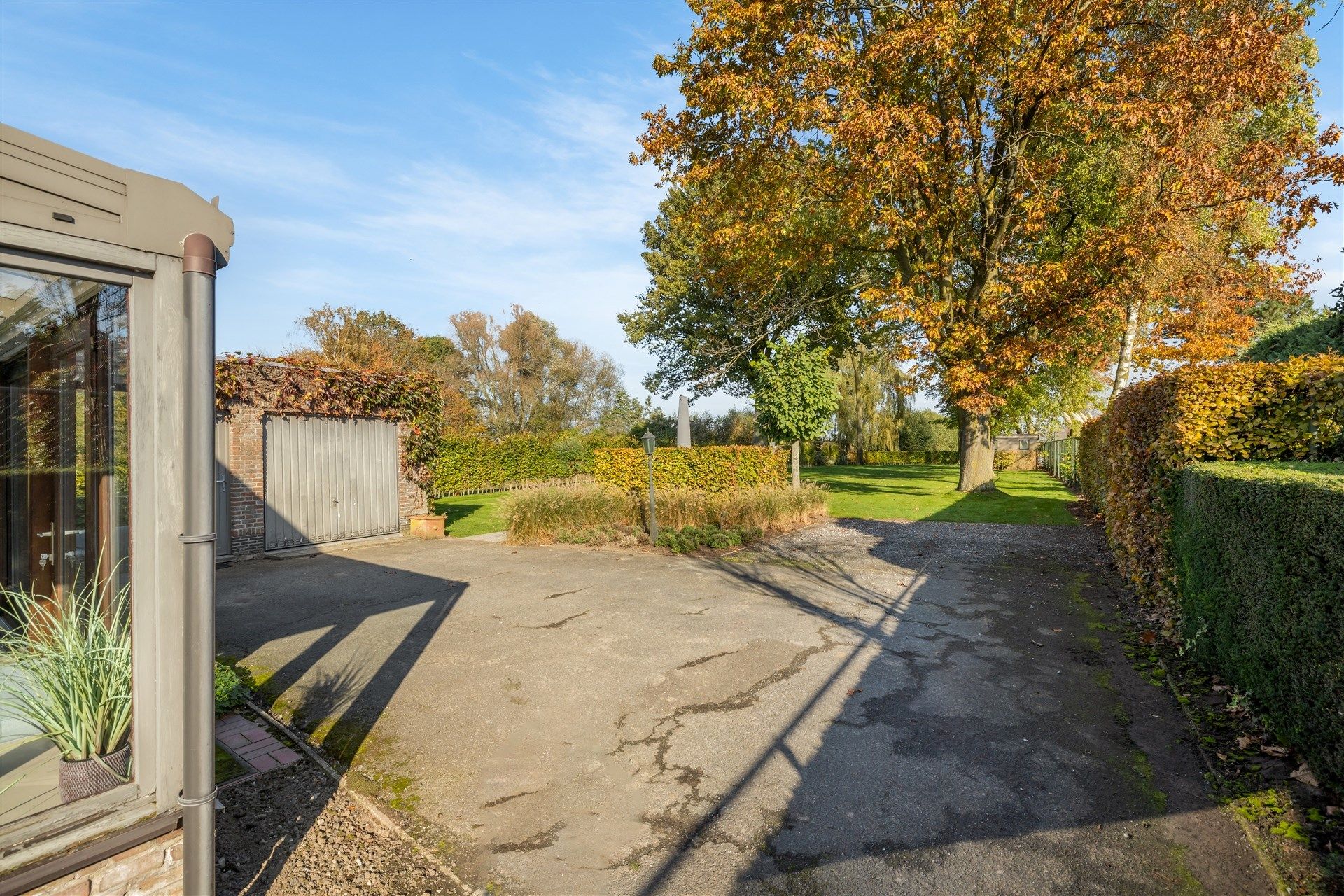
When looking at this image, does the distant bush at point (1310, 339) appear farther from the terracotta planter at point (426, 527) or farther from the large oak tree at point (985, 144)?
the terracotta planter at point (426, 527)

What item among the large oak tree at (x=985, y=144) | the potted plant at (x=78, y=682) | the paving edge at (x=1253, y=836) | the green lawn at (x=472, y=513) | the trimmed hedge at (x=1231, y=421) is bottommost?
the paving edge at (x=1253, y=836)

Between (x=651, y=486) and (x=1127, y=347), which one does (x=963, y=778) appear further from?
(x=1127, y=347)

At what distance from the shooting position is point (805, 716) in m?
4.30

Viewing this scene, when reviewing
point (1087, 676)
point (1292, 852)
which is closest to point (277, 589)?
point (1087, 676)

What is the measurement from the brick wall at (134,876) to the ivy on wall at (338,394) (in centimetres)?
878

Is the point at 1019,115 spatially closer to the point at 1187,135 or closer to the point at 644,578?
the point at 1187,135

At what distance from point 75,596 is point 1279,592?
5.49 meters

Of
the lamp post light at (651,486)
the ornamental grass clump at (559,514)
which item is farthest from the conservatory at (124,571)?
the ornamental grass clump at (559,514)

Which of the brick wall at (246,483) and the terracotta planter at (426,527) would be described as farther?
the terracotta planter at (426,527)

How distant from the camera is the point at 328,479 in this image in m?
11.5

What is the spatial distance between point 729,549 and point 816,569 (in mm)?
2001

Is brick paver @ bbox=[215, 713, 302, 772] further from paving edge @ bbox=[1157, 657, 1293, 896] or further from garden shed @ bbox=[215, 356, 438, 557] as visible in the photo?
garden shed @ bbox=[215, 356, 438, 557]

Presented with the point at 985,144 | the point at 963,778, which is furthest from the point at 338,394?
the point at 985,144

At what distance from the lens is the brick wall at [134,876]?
2.10 m
